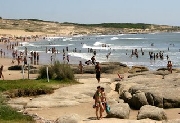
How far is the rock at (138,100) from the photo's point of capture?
19250 millimetres

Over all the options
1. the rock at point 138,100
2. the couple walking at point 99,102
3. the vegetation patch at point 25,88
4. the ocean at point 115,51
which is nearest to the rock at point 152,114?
the couple walking at point 99,102

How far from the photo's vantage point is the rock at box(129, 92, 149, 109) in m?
19.2

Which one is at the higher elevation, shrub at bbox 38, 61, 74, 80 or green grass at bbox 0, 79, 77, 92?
shrub at bbox 38, 61, 74, 80

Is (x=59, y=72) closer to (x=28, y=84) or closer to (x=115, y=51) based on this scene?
(x=28, y=84)

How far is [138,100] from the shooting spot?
63.4 feet

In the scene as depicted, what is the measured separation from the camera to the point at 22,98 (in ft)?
69.6

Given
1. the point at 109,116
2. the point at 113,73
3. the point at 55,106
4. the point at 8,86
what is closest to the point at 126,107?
the point at 109,116

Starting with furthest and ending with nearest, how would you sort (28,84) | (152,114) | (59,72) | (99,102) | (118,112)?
(59,72) < (28,84) < (99,102) < (118,112) < (152,114)

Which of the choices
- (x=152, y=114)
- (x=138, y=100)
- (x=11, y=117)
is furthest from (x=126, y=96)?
(x=11, y=117)

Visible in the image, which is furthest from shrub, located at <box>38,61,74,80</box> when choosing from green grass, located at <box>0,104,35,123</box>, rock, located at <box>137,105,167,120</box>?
rock, located at <box>137,105,167,120</box>

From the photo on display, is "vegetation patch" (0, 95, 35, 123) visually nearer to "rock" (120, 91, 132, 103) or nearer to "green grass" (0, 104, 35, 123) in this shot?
"green grass" (0, 104, 35, 123)

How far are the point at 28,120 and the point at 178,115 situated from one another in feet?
24.2

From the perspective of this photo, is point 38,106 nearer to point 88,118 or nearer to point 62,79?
point 88,118

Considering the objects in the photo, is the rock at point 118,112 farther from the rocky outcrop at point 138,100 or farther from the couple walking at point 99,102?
the rocky outcrop at point 138,100
